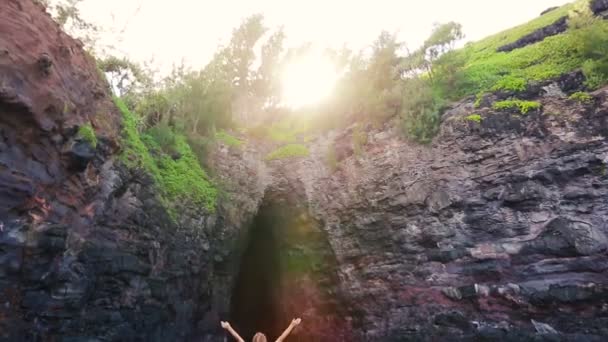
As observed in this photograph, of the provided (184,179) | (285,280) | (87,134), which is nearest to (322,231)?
(285,280)

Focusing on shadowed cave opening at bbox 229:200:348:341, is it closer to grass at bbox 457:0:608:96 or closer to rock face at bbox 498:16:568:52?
grass at bbox 457:0:608:96

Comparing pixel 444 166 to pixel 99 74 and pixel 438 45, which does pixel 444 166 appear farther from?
pixel 99 74

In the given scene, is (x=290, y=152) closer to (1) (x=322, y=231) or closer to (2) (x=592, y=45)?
(1) (x=322, y=231)

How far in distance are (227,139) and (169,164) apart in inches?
223

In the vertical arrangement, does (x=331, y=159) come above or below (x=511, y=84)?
below

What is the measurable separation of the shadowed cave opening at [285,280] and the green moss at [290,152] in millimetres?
2898

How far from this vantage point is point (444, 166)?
1317 cm

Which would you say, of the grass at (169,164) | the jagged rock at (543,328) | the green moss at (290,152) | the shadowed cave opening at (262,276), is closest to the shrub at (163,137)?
the grass at (169,164)

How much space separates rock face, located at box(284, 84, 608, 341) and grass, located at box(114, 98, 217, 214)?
18.4 feet

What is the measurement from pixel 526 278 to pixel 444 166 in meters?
4.49

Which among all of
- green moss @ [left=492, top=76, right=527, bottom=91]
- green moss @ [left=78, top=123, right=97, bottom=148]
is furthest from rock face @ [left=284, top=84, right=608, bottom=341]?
green moss @ [left=78, top=123, right=97, bottom=148]

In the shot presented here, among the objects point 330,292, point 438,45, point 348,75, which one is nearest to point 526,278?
point 330,292

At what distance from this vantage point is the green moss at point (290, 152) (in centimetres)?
1895

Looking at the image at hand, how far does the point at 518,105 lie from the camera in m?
12.6
